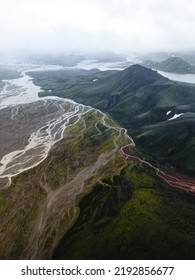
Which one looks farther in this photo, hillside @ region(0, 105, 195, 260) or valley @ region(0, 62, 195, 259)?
valley @ region(0, 62, 195, 259)

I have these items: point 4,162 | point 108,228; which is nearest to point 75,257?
point 108,228

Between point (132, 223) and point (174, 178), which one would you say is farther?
point (174, 178)

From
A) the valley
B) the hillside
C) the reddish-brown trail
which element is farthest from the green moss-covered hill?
the reddish-brown trail

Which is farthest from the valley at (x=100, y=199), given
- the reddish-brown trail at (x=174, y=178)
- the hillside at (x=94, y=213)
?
the reddish-brown trail at (x=174, y=178)

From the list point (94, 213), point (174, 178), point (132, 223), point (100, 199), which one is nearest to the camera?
point (132, 223)

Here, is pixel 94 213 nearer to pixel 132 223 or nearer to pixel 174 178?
pixel 132 223

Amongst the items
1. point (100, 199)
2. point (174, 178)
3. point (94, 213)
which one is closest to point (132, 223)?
point (94, 213)

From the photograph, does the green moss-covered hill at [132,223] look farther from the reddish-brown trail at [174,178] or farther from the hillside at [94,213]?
the reddish-brown trail at [174,178]

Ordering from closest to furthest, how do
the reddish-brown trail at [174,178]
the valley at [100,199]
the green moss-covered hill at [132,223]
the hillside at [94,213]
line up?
the green moss-covered hill at [132,223] → the hillside at [94,213] → the valley at [100,199] → the reddish-brown trail at [174,178]

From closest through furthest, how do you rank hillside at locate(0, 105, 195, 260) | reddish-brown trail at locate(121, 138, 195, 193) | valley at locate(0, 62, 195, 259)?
hillside at locate(0, 105, 195, 260), valley at locate(0, 62, 195, 259), reddish-brown trail at locate(121, 138, 195, 193)

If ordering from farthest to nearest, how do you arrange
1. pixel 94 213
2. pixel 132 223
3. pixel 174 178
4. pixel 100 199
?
1. pixel 174 178
2. pixel 100 199
3. pixel 94 213
4. pixel 132 223

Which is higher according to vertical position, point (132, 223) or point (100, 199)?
point (132, 223)

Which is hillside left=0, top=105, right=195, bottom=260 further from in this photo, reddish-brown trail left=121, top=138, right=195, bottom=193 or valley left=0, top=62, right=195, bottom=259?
reddish-brown trail left=121, top=138, right=195, bottom=193
